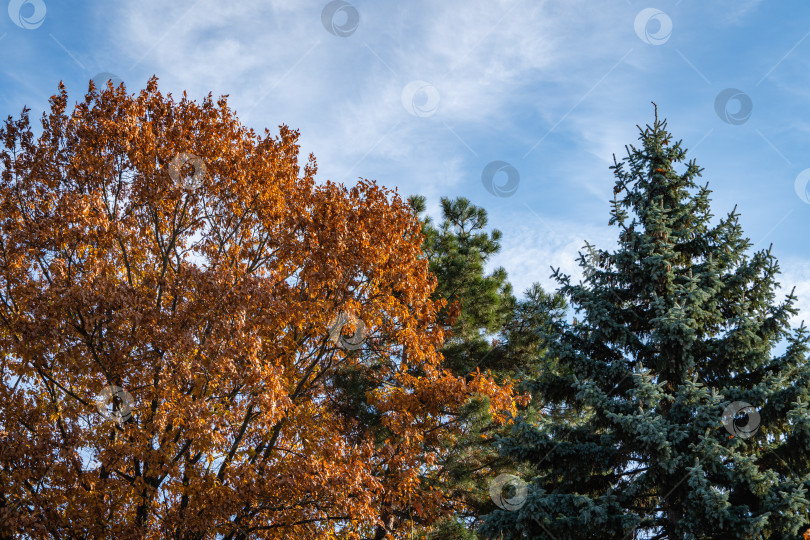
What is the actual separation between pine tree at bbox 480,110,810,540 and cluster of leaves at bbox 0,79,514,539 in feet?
5.37

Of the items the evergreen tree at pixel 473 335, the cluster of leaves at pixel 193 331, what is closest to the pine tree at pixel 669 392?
the cluster of leaves at pixel 193 331

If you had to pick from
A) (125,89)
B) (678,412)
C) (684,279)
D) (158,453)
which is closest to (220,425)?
(158,453)

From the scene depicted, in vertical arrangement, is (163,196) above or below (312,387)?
above

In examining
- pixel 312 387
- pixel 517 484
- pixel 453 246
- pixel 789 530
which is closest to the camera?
pixel 789 530

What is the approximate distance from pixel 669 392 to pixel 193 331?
26.4 feet

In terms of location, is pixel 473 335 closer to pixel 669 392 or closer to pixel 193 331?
pixel 669 392

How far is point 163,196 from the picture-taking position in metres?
10.2

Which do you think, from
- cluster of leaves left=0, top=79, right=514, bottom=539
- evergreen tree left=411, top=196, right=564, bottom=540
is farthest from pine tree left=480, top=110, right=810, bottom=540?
evergreen tree left=411, top=196, right=564, bottom=540

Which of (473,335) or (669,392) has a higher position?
(473,335)

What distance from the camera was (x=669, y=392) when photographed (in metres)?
10.6

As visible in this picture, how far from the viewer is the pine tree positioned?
28.4 feet

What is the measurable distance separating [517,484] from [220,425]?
4877mm

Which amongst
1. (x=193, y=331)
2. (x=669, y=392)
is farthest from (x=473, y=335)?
(x=193, y=331)

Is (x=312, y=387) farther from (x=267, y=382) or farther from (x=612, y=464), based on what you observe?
(x=612, y=464)
